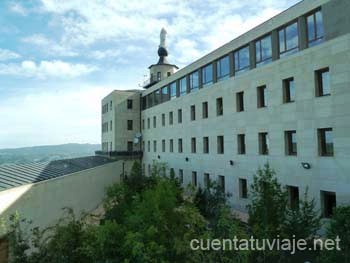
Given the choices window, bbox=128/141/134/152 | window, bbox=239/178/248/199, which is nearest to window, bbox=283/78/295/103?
window, bbox=239/178/248/199

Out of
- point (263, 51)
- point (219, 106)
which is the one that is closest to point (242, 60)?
point (263, 51)

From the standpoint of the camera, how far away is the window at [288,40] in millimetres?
18469

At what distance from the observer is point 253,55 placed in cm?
2191

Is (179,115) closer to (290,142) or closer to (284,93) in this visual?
(284,93)

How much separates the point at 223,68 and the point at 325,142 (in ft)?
38.3

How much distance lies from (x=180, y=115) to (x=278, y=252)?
25.0 meters

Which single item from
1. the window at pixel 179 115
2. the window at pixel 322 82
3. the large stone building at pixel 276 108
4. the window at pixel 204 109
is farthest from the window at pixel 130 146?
the window at pixel 322 82

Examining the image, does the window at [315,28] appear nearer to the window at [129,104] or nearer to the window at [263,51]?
the window at [263,51]

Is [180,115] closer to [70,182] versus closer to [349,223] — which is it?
[70,182]

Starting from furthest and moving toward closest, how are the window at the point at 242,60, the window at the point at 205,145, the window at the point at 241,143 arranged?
1. the window at the point at 205,145
2. the window at the point at 241,143
3. the window at the point at 242,60

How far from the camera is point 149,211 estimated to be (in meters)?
10.3

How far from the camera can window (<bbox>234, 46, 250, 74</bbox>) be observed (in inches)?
894

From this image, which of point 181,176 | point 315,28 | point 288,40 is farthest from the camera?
point 181,176

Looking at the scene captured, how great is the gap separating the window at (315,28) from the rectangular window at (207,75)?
427 inches
